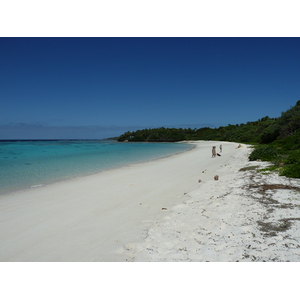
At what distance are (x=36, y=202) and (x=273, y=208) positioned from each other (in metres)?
7.40

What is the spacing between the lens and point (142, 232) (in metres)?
4.29

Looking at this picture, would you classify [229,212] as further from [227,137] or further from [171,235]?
[227,137]

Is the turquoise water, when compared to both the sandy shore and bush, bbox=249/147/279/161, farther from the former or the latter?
bush, bbox=249/147/279/161

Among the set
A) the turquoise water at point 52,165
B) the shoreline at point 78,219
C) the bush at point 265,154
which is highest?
the bush at point 265,154

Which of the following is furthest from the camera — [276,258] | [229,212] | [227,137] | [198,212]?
[227,137]

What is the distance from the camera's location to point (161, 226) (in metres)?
4.42

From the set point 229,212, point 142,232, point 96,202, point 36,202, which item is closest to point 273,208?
point 229,212

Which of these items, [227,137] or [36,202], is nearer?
[36,202]

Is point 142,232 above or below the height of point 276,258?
below

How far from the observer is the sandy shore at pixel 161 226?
3.23m

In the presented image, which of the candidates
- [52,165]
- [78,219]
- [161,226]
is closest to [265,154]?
[161,226]

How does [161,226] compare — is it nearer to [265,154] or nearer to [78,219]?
[78,219]

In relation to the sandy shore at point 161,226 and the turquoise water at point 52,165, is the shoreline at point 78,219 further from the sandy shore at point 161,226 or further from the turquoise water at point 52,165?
the turquoise water at point 52,165

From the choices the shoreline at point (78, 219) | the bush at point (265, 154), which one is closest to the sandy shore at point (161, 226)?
the shoreline at point (78, 219)
